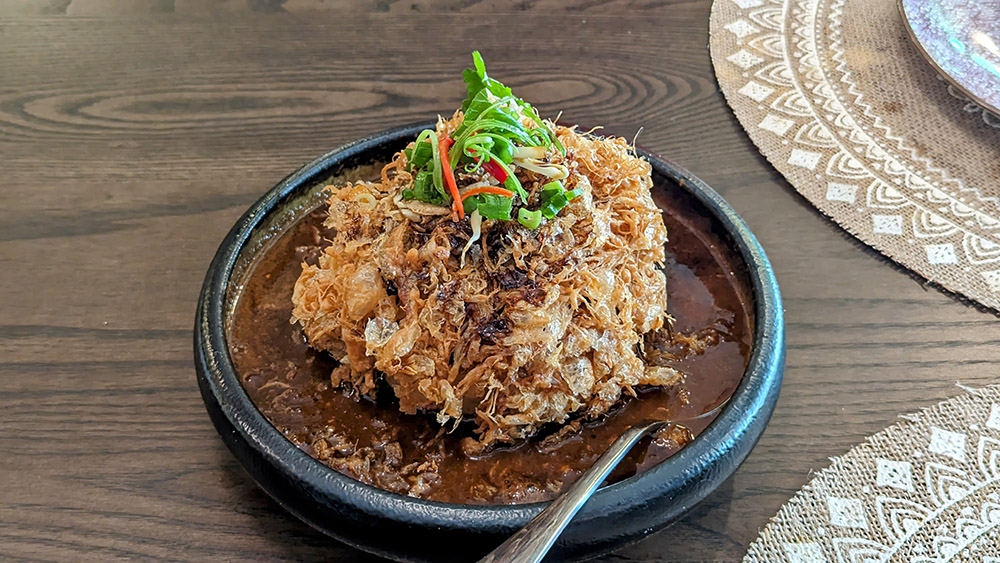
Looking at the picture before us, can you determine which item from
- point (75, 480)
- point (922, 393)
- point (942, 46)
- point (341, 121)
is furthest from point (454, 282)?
point (942, 46)

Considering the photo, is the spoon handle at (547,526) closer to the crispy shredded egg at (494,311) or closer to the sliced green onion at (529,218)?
the crispy shredded egg at (494,311)

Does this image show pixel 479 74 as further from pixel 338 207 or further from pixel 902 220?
pixel 902 220

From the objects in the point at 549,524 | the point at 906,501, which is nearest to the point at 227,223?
the point at 549,524

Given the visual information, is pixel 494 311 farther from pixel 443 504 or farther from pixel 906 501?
pixel 906 501

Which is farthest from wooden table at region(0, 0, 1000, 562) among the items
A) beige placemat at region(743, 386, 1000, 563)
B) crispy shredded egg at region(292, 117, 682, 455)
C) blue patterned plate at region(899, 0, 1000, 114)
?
blue patterned plate at region(899, 0, 1000, 114)

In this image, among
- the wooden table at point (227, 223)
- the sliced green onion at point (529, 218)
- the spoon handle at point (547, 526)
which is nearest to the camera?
the spoon handle at point (547, 526)

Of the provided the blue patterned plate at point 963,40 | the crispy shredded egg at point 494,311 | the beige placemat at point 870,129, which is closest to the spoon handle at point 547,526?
the crispy shredded egg at point 494,311

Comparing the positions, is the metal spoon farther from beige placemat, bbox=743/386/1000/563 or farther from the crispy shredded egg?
beige placemat, bbox=743/386/1000/563
